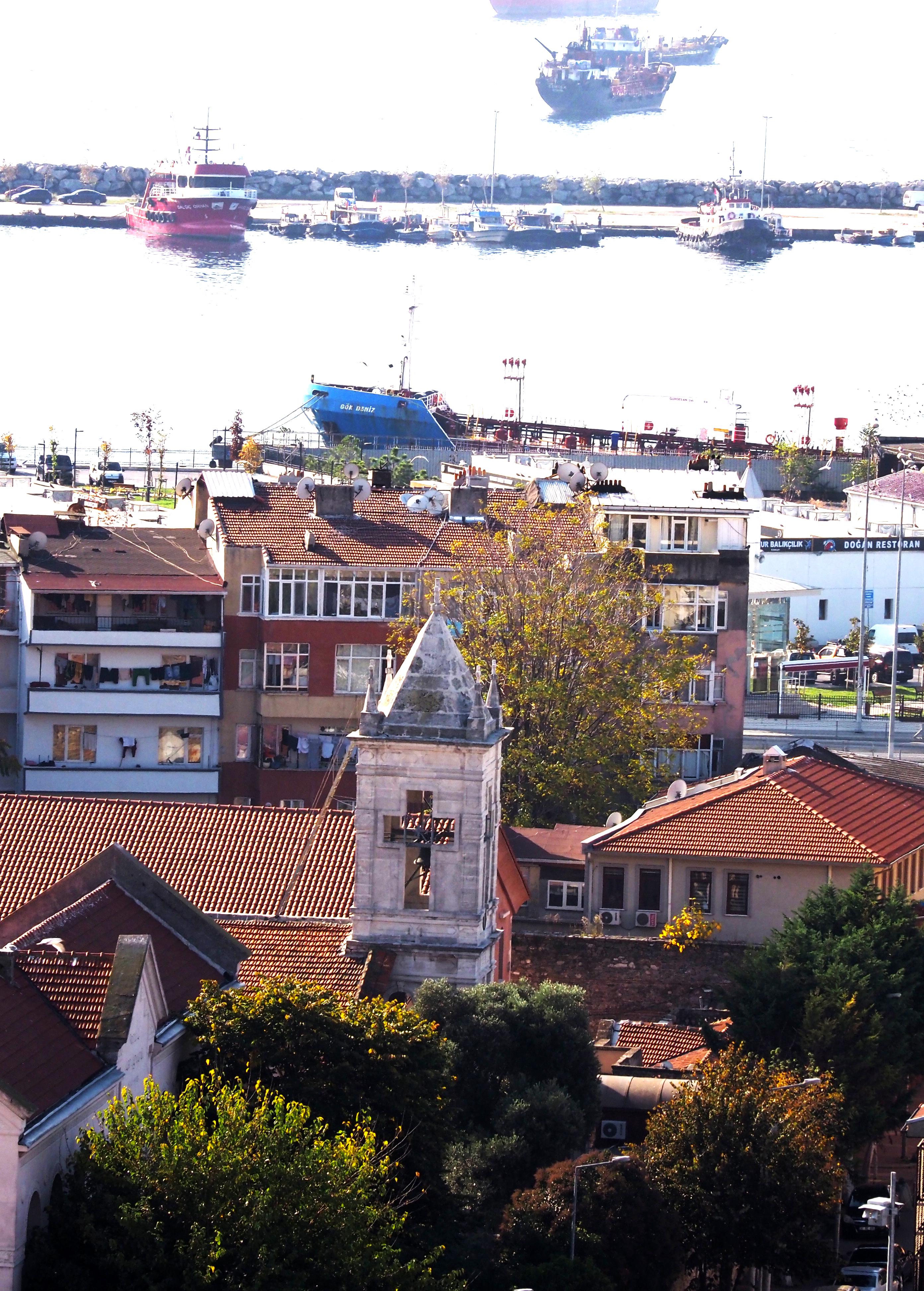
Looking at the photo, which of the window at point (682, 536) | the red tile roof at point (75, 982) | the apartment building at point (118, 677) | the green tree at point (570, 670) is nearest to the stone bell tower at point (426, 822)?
the red tile roof at point (75, 982)

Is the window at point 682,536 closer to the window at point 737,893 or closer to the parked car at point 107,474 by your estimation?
the window at point 737,893

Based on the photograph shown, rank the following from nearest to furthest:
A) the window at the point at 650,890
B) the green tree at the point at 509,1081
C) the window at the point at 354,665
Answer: the green tree at the point at 509,1081 → the window at the point at 650,890 → the window at the point at 354,665

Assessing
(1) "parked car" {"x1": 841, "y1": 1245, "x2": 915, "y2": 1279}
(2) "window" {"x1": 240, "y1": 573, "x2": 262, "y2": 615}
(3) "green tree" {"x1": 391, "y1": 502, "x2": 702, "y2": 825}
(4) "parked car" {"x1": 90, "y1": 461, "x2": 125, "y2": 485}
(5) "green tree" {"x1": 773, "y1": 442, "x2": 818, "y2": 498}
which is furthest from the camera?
(5) "green tree" {"x1": 773, "y1": 442, "x2": 818, "y2": 498}

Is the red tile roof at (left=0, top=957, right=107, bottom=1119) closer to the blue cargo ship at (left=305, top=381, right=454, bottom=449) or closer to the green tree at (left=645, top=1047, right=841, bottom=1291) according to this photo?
the green tree at (left=645, top=1047, right=841, bottom=1291)

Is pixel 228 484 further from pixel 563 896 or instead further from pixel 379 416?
pixel 379 416

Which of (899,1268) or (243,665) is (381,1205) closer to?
(899,1268)

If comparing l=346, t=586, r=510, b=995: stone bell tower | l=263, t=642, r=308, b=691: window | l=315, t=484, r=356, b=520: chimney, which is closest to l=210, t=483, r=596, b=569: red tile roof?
l=315, t=484, r=356, b=520: chimney

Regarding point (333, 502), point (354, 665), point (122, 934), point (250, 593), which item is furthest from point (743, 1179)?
point (333, 502)
